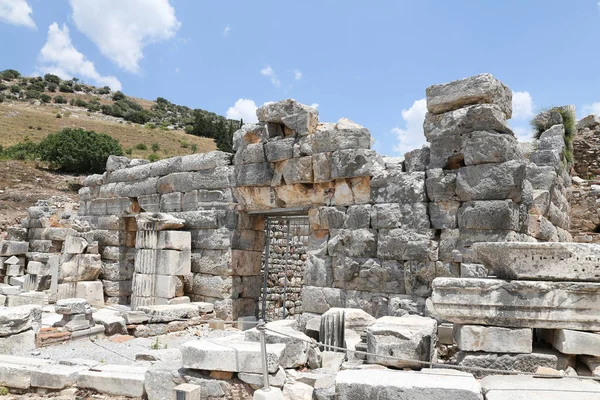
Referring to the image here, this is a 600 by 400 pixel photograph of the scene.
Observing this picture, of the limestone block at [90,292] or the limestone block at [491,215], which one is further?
the limestone block at [90,292]

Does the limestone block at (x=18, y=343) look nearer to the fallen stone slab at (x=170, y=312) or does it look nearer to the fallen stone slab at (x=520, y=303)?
the fallen stone slab at (x=170, y=312)

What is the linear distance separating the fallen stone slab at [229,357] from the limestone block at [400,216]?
336cm

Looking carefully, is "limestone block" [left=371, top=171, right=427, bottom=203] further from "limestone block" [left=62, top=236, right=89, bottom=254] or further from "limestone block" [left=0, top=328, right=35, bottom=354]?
"limestone block" [left=62, top=236, right=89, bottom=254]

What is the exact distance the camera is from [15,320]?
23.4 feet

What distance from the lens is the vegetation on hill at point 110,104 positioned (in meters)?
55.0

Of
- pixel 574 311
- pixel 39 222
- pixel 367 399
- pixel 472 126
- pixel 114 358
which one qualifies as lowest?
pixel 114 358

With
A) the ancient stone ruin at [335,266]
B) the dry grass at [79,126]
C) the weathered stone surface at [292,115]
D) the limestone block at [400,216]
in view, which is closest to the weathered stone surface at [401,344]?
the ancient stone ruin at [335,266]

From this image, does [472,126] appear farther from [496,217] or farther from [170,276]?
[170,276]

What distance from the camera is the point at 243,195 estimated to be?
986 centimetres

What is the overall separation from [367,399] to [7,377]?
4.37 meters

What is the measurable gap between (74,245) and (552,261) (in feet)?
37.9

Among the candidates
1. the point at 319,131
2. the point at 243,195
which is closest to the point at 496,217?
the point at 319,131

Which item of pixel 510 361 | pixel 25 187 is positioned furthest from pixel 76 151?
pixel 510 361

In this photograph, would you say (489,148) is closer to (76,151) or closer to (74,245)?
(74,245)
